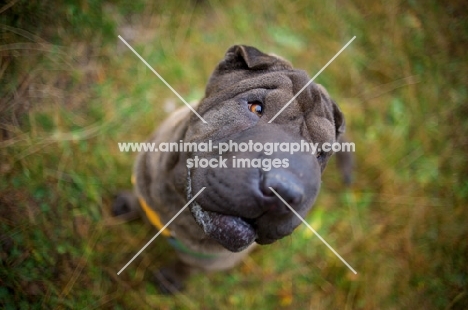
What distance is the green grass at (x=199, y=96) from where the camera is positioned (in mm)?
3389

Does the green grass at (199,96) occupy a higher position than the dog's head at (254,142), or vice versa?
the dog's head at (254,142)

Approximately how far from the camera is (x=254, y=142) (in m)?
2.09

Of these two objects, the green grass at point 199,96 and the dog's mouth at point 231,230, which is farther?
the green grass at point 199,96

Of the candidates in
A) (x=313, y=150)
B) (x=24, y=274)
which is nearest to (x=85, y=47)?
(x=24, y=274)

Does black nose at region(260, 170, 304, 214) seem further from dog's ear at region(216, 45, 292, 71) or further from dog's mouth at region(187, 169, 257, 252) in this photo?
dog's ear at region(216, 45, 292, 71)

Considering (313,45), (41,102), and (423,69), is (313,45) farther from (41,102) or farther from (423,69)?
(41,102)

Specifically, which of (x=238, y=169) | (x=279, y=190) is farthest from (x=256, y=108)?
(x=279, y=190)

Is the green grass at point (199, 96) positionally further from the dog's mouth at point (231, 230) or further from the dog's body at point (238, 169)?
the dog's mouth at point (231, 230)

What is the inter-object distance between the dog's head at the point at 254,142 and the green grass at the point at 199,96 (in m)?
1.59

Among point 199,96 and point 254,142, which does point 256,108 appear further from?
point 199,96

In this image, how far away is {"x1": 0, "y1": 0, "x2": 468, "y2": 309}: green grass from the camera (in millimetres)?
3389

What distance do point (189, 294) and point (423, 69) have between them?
3822 mm

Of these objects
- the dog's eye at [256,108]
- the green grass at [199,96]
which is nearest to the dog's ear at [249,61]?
the dog's eye at [256,108]

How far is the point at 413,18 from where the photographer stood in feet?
16.7
